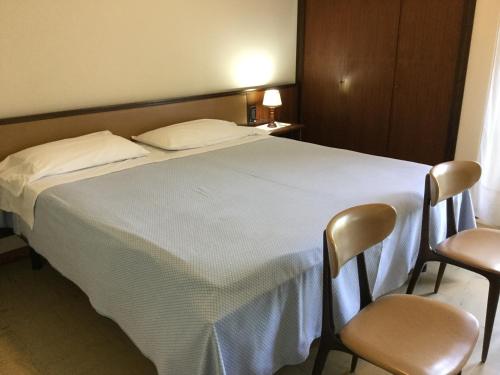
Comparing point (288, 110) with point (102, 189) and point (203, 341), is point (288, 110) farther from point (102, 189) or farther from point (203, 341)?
point (203, 341)

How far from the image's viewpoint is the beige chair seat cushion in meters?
1.81

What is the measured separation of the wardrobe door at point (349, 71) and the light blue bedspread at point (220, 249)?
1.44 metres

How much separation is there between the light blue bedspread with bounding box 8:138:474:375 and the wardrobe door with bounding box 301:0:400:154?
1.44 meters

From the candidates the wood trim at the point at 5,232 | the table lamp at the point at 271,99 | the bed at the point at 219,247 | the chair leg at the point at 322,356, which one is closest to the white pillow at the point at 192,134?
the bed at the point at 219,247

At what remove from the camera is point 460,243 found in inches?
78.0

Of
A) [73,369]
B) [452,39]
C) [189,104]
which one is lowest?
[73,369]

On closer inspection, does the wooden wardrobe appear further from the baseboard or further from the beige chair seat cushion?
the baseboard

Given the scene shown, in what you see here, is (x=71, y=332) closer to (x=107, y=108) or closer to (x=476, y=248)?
(x=107, y=108)

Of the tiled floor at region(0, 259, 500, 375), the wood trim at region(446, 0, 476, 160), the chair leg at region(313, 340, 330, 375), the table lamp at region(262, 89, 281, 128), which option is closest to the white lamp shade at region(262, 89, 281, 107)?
the table lamp at region(262, 89, 281, 128)

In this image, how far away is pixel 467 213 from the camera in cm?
237

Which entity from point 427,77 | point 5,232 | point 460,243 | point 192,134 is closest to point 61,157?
point 5,232

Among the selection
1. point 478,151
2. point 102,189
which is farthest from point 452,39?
point 102,189

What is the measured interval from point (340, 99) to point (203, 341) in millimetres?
3246

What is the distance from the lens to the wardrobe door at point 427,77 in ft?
10.6
